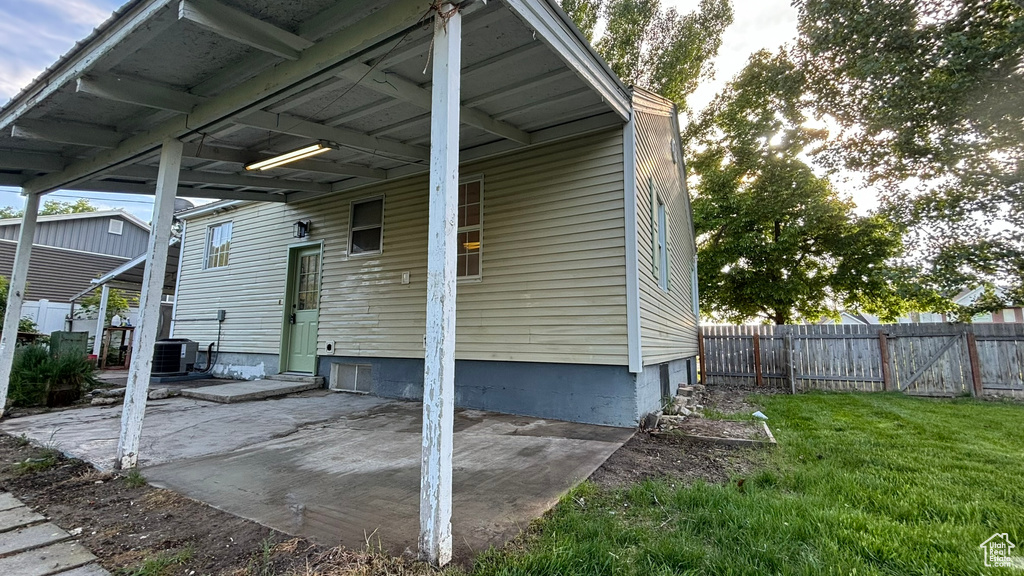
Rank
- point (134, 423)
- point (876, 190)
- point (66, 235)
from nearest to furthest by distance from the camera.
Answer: point (134, 423)
point (876, 190)
point (66, 235)

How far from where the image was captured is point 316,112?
4168 millimetres

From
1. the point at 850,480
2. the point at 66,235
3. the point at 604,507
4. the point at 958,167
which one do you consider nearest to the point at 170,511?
the point at 604,507

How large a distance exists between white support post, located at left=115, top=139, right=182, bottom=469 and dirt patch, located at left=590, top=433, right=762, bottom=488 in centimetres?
341

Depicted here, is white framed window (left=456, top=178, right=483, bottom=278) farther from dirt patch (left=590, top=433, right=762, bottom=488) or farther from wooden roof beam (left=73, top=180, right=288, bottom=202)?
wooden roof beam (left=73, top=180, right=288, bottom=202)

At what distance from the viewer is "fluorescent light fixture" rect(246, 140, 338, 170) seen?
450 centimetres

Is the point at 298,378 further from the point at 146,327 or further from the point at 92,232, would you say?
the point at 92,232

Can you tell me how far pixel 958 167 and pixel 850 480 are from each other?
994cm

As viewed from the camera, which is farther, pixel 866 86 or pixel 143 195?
pixel 866 86

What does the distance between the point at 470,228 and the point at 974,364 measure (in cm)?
909

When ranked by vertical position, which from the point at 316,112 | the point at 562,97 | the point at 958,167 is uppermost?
the point at 958,167

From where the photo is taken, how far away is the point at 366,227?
269 inches

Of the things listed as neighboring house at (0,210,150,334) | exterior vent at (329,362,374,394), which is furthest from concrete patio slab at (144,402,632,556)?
neighboring house at (0,210,150,334)

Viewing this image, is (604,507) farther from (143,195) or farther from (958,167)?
(958,167)

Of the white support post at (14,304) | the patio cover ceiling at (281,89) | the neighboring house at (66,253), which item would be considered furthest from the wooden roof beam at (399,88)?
the neighboring house at (66,253)
